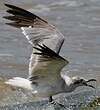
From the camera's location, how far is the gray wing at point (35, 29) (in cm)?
966

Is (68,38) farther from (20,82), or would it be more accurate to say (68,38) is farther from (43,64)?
(43,64)

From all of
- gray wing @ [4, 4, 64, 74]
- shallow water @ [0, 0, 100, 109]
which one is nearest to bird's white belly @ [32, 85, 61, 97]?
gray wing @ [4, 4, 64, 74]

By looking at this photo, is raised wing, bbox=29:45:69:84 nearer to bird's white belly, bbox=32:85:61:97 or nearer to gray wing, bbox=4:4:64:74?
bird's white belly, bbox=32:85:61:97

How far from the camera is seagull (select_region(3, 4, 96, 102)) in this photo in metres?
8.46

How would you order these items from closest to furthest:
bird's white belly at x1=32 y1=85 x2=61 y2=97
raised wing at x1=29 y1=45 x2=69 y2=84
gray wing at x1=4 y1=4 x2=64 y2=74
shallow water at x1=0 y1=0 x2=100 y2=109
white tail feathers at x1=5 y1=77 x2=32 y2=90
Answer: raised wing at x1=29 y1=45 x2=69 y2=84 → white tail feathers at x1=5 y1=77 x2=32 y2=90 → bird's white belly at x1=32 y1=85 x2=61 y2=97 → gray wing at x1=4 y1=4 x2=64 y2=74 → shallow water at x1=0 y1=0 x2=100 y2=109

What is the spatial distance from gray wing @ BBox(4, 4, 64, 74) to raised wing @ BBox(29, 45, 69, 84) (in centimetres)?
66

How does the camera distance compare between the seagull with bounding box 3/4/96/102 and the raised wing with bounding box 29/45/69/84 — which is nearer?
the raised wing with bounding box 29/45/69/84

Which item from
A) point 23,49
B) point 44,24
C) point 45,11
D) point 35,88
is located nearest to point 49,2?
point 45,11

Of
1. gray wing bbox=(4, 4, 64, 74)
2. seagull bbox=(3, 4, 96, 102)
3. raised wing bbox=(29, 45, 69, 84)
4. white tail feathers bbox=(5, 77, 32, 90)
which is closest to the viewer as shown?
raised wing bbox=(29, 45, 69, 84)

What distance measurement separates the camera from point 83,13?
17.3 metres

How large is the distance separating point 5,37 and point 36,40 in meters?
4.99

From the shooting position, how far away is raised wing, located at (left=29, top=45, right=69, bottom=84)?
Result: 7.96m

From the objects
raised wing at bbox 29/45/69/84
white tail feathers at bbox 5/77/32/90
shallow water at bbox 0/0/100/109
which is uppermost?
raised wing at bbox 29/45/69/84

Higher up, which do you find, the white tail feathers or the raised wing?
the raised wing
